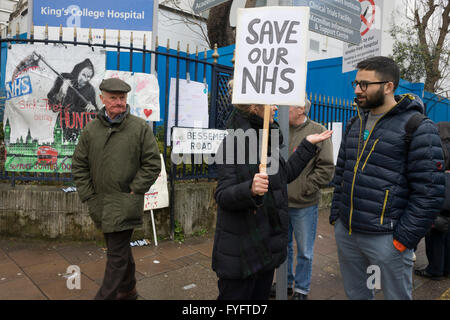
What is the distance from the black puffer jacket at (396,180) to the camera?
2.07m

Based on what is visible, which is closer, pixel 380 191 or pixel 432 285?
pixel 380 191

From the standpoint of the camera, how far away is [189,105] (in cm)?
495

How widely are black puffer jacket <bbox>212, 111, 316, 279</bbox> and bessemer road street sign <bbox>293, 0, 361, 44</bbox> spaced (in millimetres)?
2760

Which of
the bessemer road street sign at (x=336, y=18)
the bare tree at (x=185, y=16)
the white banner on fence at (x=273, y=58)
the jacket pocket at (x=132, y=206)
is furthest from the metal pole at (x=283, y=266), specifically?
the bare tree at (x=185, y=16)

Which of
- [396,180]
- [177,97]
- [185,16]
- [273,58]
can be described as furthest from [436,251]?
[185,16]

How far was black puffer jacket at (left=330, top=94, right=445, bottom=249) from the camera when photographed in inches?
81.6

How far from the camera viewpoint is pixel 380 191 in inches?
87.0

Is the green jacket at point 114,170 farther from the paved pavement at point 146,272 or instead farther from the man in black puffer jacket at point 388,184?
the man in black puffer jacket at point 388,184

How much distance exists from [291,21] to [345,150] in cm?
109

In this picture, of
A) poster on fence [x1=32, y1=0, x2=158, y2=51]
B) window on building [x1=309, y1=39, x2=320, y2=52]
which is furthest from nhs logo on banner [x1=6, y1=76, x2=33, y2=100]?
window on building [x1=309, y1=39, x2=320, y2=52]

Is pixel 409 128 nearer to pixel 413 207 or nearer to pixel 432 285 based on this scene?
pixel 413 207

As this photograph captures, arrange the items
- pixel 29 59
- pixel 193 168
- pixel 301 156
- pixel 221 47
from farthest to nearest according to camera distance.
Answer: pixel 221 47, pixel 193 168, pixel 29 59, pixel 301 156

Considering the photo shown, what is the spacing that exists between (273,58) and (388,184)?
1.13 meters
